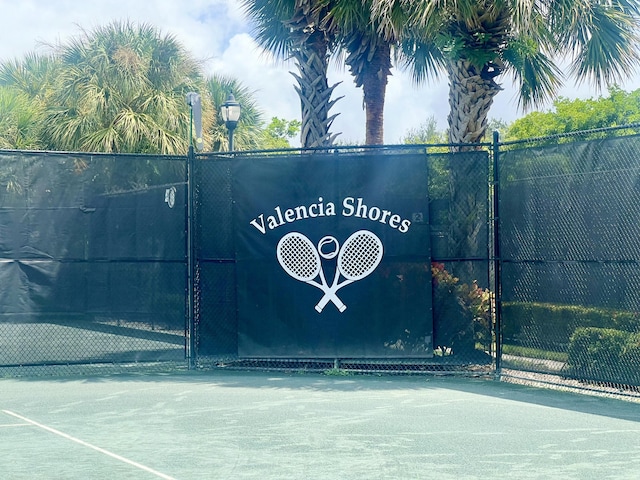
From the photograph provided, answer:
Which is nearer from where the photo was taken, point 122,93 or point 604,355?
point 604,355

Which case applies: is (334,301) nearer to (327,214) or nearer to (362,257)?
(362,257)

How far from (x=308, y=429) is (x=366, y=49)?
8529 millimetres

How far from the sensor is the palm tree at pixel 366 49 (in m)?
12.4

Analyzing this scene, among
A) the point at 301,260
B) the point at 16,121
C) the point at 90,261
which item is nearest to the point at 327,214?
the point at 301,260

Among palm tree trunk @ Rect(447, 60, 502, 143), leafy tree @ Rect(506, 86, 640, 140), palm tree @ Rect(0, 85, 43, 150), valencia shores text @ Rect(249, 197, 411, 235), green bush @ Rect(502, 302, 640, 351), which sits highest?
leafy tree @ Rect(506, 86, 640, 140)

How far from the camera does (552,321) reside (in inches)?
367

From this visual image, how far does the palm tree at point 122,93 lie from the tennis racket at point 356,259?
413 inches

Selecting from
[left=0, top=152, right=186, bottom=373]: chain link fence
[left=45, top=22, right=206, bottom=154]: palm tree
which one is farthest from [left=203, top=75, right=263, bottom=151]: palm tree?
[left=0, top=152, right=186, bottom=373]: chain link fence

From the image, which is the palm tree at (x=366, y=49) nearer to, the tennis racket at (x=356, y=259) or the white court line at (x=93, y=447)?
the tennis racket at (x=356, y=259)

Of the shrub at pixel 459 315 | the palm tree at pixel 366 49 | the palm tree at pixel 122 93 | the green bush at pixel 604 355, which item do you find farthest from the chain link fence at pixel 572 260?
the palm tree at pixel 122 93

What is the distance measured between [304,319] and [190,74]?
1341 centimetres

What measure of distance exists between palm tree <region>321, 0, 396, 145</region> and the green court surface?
5.07 meters

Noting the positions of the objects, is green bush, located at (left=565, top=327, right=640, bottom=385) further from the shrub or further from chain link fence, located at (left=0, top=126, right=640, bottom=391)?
the shrub

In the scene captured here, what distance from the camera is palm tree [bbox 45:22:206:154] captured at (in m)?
20.0
